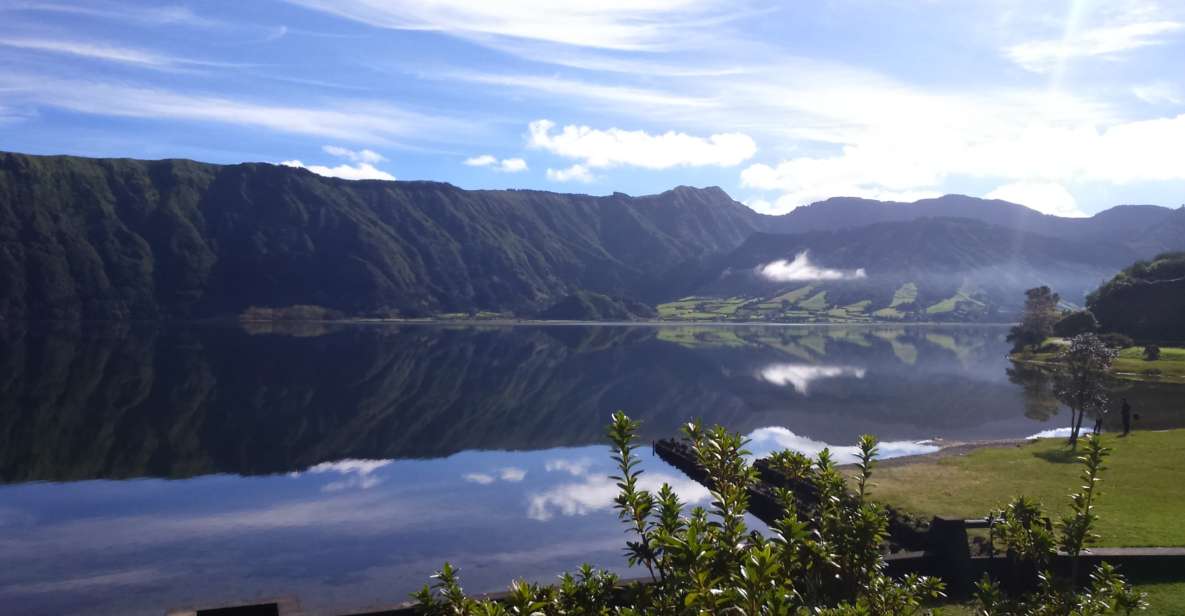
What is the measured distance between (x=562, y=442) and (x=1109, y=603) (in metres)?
62.4

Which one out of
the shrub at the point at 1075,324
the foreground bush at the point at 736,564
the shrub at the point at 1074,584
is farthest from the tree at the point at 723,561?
the shrub at the point at 1075,324

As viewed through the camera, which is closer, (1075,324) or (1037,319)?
(1075,324)

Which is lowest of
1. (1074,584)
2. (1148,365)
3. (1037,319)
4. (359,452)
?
(1148,365)

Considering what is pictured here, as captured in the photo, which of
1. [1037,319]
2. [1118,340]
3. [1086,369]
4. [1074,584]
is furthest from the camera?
[1037,319]

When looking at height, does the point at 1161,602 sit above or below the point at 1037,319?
below

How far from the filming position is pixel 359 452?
213 ft

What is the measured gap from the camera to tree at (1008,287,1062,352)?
16650 cm

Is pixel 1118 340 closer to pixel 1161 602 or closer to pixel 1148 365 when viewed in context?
pixel 1148 365

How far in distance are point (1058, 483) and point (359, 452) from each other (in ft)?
166

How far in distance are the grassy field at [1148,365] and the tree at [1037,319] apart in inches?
777

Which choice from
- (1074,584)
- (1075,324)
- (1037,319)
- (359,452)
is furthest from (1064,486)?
(1037,319)

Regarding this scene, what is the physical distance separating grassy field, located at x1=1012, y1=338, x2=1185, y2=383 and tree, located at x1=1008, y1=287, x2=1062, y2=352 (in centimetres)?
1972

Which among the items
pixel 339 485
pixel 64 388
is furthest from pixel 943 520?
pixel 64 388

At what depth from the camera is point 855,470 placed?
51.6 meters
